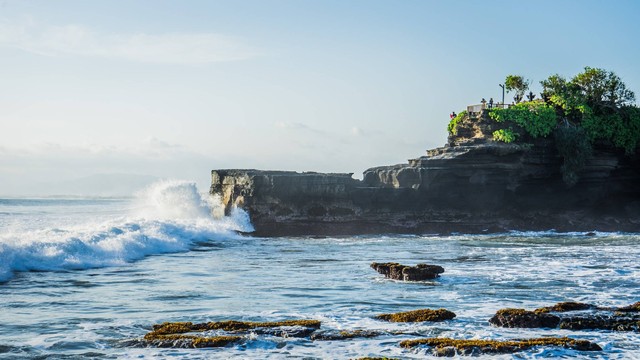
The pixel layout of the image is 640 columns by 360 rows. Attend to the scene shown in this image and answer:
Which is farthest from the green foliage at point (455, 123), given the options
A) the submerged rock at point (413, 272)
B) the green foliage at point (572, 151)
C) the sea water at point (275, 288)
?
the submerged rock at point (413, 272)

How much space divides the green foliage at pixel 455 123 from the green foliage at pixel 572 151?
6.05 meters

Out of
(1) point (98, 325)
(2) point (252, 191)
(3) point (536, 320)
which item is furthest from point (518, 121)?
(1) point (98, 325)

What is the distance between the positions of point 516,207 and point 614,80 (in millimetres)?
10546

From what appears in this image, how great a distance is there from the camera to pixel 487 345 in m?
11.6

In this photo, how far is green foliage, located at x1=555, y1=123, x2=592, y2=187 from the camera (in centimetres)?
4366

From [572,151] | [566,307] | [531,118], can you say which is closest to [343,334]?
[566,307]

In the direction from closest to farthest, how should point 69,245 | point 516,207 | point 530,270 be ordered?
point 530,270 → point 69,245 → point 516,207

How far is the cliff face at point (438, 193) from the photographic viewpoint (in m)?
43.0

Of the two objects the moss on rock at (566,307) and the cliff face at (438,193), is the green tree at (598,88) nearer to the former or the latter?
the cliff face at (438,193)

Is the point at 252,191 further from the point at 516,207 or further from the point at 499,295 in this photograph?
the point at 499,295

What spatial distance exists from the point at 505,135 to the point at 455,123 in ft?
14.9

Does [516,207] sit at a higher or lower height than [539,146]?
lower

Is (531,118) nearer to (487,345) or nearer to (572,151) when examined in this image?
(572,151)

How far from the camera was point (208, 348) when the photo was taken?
11867mm
